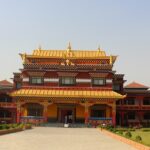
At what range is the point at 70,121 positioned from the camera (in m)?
42.7

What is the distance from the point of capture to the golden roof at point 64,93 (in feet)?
130

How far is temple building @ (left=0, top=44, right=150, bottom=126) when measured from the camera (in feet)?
131

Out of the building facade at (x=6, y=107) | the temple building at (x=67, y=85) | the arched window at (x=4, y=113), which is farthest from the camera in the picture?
the arched window at (x=4, y=113)

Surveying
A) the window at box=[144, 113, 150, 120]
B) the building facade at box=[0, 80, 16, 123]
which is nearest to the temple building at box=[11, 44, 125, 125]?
the building facade at box=[0, 80, 16, 123]

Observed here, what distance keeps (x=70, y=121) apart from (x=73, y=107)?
2034mm

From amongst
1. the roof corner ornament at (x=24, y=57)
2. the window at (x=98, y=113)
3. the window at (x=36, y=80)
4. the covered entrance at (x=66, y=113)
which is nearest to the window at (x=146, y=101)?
the window at (x=98, y=113)

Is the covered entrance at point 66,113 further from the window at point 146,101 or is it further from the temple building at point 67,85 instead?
the window at point 146,101

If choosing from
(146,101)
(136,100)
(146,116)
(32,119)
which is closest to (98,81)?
(136,100)

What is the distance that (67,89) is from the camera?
41.8m

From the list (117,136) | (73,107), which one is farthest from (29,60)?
(117,136)

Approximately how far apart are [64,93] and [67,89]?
4.21ft

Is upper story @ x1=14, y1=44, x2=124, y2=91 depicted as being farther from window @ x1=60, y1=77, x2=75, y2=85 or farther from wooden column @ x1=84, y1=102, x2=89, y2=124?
wooden column @ x1=84, y1=102, x2=89, y2=124

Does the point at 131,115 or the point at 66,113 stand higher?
the point at 66,113

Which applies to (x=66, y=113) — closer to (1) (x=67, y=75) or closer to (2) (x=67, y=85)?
(2) (x=67, y=85)
